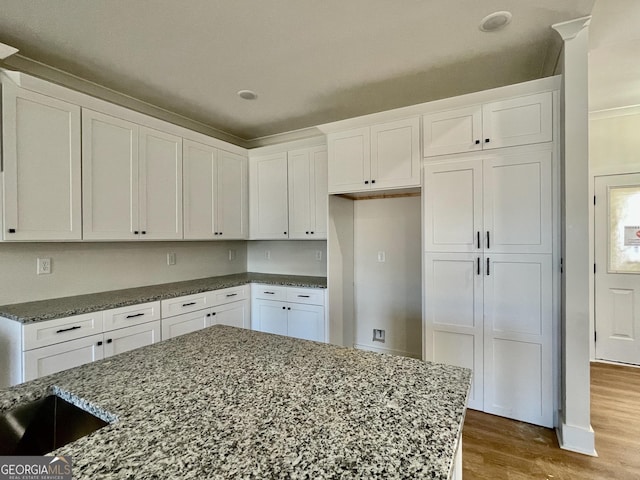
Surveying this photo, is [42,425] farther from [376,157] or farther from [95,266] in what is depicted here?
[376,157]

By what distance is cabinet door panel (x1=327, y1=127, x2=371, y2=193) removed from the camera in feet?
9.19

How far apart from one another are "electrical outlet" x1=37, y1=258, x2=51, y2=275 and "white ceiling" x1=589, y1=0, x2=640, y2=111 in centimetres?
403

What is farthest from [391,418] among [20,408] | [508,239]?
[508,239]

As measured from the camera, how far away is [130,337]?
234cm

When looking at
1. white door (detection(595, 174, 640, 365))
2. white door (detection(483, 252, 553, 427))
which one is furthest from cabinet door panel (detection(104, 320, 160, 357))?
white door (detection(595, 174, 640, 365))

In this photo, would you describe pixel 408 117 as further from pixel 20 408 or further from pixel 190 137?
pixel 20 408

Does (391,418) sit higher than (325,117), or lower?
lower

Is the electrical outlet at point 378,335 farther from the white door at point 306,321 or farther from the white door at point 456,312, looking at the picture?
the white door at point 456,312

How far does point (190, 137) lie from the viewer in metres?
3.10

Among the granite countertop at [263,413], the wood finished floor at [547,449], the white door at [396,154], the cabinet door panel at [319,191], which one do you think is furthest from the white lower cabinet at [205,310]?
the wood finished floor at [547,449]

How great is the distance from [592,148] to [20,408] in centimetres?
473

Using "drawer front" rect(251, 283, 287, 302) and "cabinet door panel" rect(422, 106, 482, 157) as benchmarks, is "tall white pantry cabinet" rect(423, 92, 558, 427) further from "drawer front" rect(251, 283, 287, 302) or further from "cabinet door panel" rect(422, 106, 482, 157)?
"drawer front" rect(251, 283, 287, 302)

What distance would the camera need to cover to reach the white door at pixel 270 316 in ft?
10.8

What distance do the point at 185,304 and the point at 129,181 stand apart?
1.14 metres
